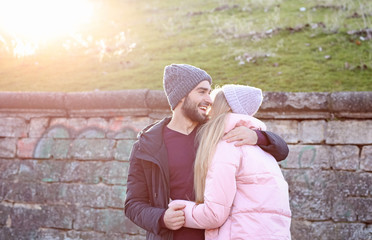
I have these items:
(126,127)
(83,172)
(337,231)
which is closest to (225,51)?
(126,127)

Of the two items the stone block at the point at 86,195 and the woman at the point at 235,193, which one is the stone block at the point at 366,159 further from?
the stone block at the point at 86,195

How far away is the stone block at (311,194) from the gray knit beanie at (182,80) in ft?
8.42

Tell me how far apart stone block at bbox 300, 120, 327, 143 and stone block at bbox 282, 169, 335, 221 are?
1.30ft

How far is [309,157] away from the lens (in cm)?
536

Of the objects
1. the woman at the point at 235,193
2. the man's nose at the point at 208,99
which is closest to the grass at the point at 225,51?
the man's nose at the point at 208,99

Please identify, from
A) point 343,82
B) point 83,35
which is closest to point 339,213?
point 343,82

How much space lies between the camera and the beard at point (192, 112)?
3.17 metres

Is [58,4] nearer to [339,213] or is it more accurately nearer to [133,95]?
[133,95]

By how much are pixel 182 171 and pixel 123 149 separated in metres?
2.97

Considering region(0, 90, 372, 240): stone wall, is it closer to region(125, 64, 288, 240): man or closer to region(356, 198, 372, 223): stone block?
region(356, 198, 372, 223): stone block

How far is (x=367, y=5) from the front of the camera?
39.5ft

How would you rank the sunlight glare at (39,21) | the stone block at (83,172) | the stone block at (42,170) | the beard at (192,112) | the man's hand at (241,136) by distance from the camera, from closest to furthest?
the man's hand at (241,136) → the beard at (192,112) → the stone block at (83,172) → the stone block at (42,170) → the sunlight glare at (39,21)

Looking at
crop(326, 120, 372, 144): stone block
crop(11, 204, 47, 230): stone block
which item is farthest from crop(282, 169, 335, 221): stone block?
crop(11, 204, 47, 230): stone block

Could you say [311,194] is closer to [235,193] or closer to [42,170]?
[235,193]
